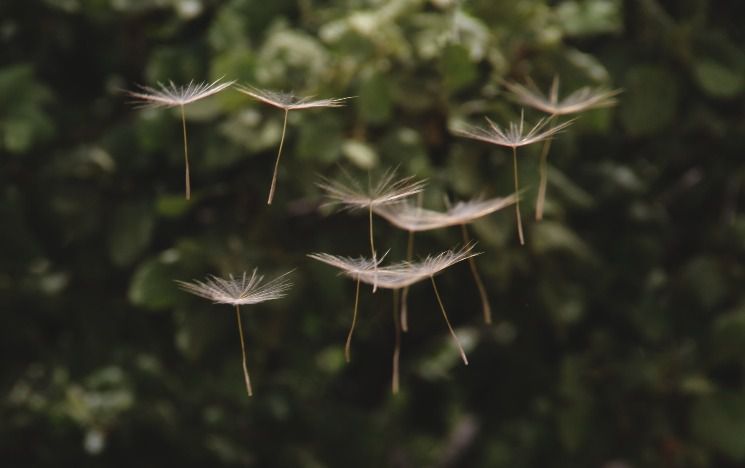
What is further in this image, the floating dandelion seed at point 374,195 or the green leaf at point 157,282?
the green leaf at point 157,282

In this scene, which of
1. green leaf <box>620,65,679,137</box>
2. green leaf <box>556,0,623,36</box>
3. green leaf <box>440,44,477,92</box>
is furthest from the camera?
green leaf <box>620,65,679,137</box>

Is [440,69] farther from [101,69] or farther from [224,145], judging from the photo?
[101,69]

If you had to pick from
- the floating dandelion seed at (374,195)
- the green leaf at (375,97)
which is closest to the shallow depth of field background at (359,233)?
the green leaf at (375,97)

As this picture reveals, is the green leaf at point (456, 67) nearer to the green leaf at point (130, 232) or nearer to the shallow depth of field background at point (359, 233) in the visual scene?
the shallow depth of field background at point (359, 233)

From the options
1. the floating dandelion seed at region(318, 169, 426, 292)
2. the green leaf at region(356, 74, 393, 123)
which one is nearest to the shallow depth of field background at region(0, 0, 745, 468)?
the green leaf at region(356, 74, 393, 123)

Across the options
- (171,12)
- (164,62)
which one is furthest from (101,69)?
(164,62)

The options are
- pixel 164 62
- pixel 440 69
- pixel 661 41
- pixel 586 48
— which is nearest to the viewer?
pixel 440 69

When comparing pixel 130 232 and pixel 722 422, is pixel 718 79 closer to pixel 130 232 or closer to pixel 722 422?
pixel 722 422

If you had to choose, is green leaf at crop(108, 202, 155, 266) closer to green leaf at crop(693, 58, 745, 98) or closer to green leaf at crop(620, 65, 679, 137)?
green leaf at crop(620, 65, 679, 137)
